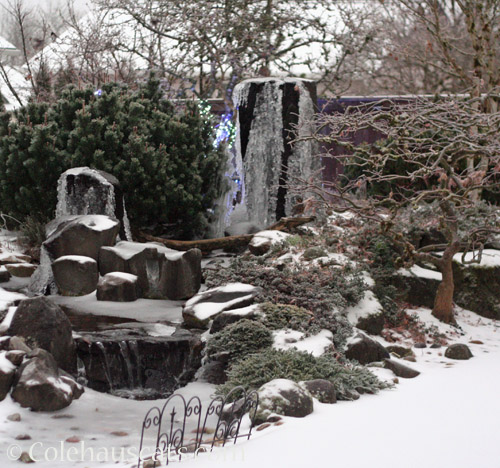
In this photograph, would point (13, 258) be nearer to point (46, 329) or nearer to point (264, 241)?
point (264, 241)

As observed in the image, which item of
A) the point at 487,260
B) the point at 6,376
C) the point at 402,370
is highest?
the point at 487,260

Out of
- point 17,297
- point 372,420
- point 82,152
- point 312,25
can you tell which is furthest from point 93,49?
point 372,420

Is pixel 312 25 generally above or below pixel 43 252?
above

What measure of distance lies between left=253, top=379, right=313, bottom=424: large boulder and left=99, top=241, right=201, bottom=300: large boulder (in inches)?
126

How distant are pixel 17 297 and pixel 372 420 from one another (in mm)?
3861

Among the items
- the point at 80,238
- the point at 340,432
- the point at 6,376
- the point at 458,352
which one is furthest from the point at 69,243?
the point at 340,432

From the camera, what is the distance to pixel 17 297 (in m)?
6.80

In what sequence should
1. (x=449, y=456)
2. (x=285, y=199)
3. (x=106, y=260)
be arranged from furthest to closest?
(x=285, y=199), (x=106, y=260), (x=449, y=456)

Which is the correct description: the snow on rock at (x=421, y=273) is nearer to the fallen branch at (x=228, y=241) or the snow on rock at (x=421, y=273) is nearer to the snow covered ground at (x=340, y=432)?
the fallen branch at (x=228, y=241)

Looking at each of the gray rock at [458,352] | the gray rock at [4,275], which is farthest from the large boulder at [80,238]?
the gray rock at [458,352]

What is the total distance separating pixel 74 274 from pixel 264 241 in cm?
233

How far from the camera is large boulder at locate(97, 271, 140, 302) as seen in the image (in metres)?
7.72

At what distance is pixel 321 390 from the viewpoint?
521cm

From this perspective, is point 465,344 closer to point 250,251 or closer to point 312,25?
point 250,251
